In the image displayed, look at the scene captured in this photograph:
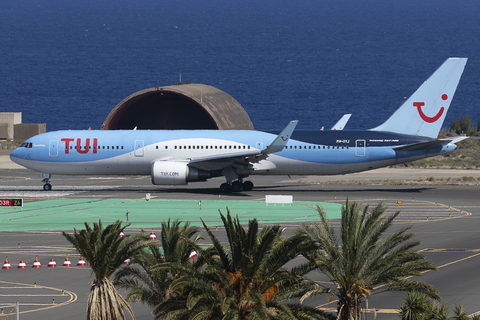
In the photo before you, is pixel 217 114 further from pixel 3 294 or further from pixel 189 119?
pixel 3 294

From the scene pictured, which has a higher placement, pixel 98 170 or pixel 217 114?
pixel 217 114

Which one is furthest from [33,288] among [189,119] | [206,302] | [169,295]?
[189,119]

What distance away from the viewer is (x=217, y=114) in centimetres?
7644

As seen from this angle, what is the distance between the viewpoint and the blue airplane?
54.0m

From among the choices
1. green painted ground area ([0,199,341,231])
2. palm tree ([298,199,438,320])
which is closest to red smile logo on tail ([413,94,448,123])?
green painted ground area ([0,199,341,231])

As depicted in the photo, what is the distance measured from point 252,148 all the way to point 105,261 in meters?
34.6

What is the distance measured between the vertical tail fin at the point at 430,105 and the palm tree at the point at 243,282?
37.8m

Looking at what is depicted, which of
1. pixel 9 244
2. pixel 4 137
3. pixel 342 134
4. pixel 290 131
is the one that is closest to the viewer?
pixel 9 244

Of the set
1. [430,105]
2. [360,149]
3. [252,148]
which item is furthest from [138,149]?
[430,105]

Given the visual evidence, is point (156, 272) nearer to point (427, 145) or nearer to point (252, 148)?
point (252, 148)

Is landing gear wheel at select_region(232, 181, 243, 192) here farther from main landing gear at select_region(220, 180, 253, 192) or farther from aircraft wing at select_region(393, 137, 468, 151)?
aircraft wing at select_region(393, 137, 468, 151)

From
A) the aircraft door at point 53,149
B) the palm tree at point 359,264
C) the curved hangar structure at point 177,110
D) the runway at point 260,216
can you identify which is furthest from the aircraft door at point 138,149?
the palm tree at point 359,264

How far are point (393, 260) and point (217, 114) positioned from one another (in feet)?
185

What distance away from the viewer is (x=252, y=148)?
54.5 m
